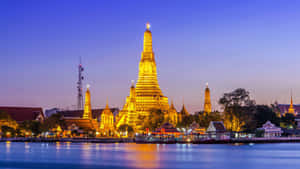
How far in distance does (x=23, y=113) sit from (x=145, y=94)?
1042 inches

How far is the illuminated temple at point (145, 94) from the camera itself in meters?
98.6

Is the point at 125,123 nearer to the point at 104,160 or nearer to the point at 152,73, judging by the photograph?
the point at 152,73

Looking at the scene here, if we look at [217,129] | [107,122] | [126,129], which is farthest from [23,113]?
[217,129]

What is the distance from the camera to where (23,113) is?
110500mm

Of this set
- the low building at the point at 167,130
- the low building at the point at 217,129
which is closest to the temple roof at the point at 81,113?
the low building at the point at 167,130

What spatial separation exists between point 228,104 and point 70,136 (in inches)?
1426

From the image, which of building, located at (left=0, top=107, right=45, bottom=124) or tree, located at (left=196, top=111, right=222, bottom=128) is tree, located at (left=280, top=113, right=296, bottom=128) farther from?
building, located at (left=0, top=107, right=45, bottom=124)

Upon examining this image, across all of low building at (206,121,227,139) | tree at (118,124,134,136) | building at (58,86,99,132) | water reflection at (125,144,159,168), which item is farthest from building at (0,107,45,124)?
water reflection at (125,144,159,168)

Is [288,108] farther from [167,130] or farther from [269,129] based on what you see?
[167,130]

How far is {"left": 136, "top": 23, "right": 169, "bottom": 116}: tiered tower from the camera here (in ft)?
330

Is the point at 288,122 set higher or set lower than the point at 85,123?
higher

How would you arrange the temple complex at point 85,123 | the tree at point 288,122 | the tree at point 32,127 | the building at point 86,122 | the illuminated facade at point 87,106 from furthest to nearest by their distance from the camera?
the illuminated facade at point 87,106 < the temple complex at point 85,123 < the building at point 86,122 < the tree at point 288,122 < the tree at point 32,127

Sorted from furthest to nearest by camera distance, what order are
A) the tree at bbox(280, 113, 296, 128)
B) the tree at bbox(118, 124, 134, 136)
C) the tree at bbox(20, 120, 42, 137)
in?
the tree at bbox(280, 113, 296, 128) < the tree at bbox(20, 120, 42, 137) < the tree at bbox(118, 124, 134, 136)

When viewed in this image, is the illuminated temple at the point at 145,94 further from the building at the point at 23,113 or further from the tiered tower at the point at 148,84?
the building at the point at 23,113
